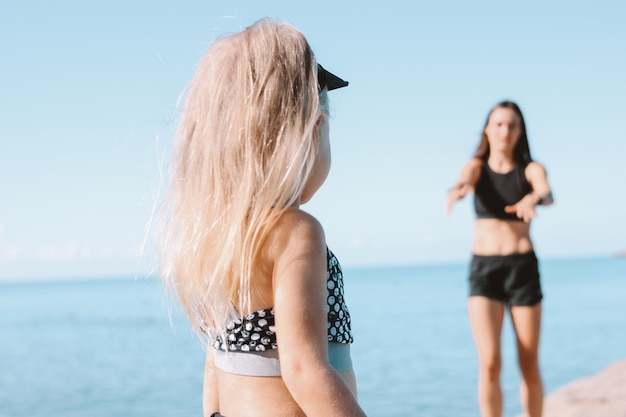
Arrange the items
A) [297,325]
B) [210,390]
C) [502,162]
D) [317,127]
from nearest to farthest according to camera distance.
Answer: [297,325] → [317,127] → [210,390] → [502,162]

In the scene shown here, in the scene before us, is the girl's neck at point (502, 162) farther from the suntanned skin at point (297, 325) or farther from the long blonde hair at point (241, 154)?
the suntanned skin at point (297, 325)

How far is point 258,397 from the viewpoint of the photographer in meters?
1.85

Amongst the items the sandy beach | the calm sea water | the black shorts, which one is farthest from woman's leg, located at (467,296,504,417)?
the calm sea water

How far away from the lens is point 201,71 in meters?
1.98

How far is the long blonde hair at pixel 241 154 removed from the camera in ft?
5.97

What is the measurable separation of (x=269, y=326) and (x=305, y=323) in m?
0.19

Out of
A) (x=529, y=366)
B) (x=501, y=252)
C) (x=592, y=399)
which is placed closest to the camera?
(x=529, y=366)

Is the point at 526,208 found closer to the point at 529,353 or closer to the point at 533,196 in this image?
the point at 533,196

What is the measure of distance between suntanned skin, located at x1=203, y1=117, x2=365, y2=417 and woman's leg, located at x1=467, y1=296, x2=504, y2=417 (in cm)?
357

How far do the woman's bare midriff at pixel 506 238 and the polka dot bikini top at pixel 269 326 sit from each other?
142 inches

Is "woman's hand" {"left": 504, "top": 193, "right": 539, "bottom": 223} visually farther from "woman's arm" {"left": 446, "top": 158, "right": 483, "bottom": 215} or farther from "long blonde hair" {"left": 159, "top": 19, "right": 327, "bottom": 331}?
"long blonde hair" {"left": 159, "top": 19, "right": 327, "bottom": 331}

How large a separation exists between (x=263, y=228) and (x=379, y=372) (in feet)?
46.2

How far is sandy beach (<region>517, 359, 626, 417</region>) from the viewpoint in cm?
630

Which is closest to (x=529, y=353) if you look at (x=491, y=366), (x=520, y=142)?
(x=491, y=366)
